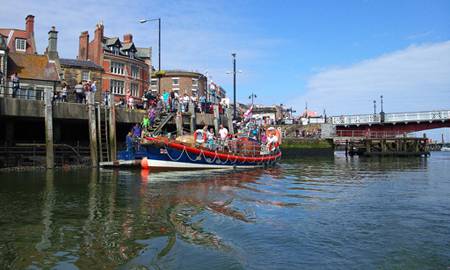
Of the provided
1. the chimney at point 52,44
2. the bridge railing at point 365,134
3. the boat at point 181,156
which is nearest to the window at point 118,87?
the chimney at point 52,44

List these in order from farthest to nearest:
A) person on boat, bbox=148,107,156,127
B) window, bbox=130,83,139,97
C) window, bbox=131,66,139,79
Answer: window, bbox=131,66,139,79
window, bbox=130,83,139,97
person on boat, bbox=148,107,156,127

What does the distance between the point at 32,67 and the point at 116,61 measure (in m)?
20.8

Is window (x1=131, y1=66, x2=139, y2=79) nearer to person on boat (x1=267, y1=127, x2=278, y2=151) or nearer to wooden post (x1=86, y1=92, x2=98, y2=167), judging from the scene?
person on boat (x1=267, y1=127, x2=278, y2=151)

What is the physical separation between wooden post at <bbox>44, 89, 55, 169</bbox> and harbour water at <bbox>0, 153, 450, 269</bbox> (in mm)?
6117

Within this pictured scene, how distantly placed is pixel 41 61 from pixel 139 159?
22.7 metres

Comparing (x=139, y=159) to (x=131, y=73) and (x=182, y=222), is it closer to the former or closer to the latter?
(x=182, y=222)

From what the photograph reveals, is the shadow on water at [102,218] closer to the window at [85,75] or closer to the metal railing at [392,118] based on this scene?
the window at [85,75]

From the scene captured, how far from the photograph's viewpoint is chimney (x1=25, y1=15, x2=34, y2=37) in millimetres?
52325

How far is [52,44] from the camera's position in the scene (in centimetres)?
4297

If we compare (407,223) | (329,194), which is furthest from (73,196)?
(407,223)

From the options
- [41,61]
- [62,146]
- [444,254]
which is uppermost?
[41,61]

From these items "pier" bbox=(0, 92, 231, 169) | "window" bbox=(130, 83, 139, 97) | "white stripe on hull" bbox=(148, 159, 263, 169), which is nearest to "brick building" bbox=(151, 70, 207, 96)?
"window" bbox=(130, 83, 139, 97)

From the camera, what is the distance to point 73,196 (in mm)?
13281

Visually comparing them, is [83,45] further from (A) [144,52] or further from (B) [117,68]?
(A) [144,52]
